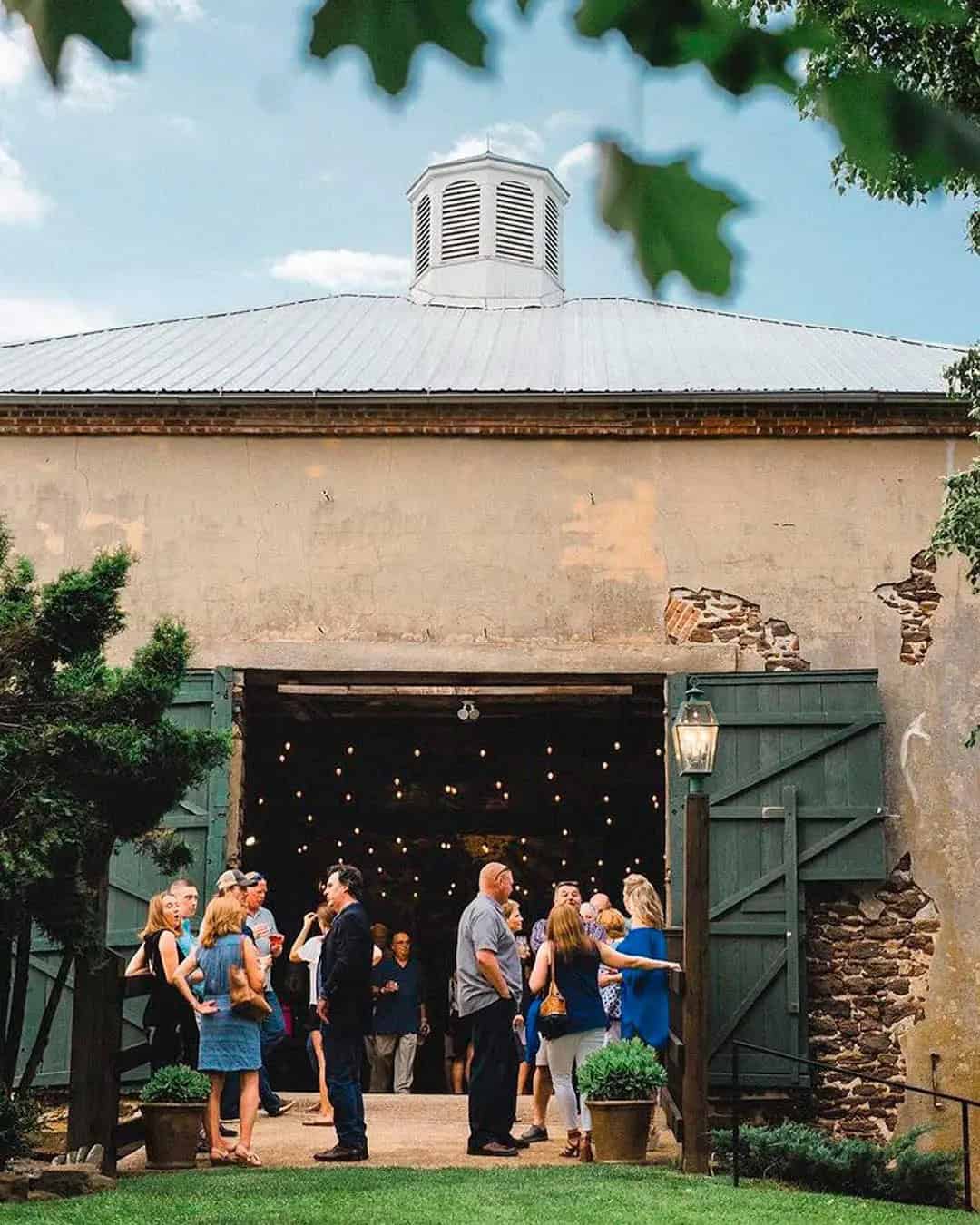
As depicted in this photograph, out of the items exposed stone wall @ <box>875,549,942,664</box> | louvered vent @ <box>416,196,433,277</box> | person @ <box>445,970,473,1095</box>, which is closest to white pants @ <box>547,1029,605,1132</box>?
exposed stone wall @ <box>875,549,942,664</box>

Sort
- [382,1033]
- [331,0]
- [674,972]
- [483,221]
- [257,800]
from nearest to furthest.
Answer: [331,0] → [674,972] → [382,1033] → [257,800] → [483,221]

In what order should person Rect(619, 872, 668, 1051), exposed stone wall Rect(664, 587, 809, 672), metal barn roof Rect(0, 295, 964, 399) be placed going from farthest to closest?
metal barn roof Rect(0, 295, 964, 399) < exposed stone wall Rect(664, 587, 809, 672) < person Rect(619, 872, 668, 1051)

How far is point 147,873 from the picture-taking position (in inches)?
471

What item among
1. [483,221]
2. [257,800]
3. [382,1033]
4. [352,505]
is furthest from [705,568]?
[483,221]

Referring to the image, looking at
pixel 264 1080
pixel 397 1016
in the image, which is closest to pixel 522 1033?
pixel 397 1016

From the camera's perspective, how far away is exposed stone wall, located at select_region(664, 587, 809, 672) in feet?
41.1

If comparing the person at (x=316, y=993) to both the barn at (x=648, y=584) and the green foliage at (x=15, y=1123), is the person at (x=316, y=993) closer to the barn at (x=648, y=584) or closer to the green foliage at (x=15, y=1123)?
the barn at (x=648, y=584)

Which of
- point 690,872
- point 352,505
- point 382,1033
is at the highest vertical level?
point 352,505

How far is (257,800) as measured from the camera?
17922mm

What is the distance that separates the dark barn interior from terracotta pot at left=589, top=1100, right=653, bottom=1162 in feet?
28.1

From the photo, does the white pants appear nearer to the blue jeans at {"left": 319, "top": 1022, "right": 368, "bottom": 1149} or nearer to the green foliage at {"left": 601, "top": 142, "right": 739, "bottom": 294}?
the blue jeans at {"left": 319, "top": 1022, "right": 368, "bottom": 1149}

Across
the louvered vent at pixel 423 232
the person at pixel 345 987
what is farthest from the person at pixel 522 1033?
the louvered vent at pixel 423 232

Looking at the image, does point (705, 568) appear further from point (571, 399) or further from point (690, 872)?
point (690, 872)

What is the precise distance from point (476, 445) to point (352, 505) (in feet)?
3.39
